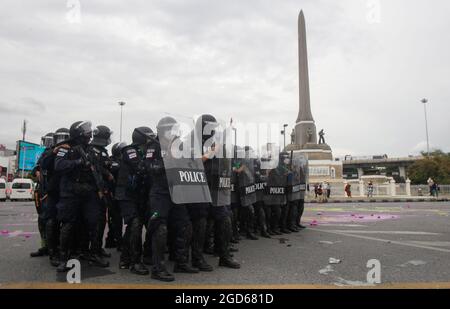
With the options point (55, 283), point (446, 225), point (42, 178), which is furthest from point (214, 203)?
point (446, 225)

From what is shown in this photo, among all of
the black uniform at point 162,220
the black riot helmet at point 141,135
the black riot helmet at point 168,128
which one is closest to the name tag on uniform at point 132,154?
the black riot helmet at point 141,135

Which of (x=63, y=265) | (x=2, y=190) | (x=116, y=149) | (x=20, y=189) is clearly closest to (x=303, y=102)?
(x=20, y=189)

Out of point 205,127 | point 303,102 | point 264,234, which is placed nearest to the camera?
point 205,127

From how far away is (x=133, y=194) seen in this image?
481 centimetres

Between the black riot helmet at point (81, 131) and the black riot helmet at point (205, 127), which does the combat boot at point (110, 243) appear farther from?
the black riot helmet at point (205, 127)

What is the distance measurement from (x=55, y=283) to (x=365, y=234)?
622 cm

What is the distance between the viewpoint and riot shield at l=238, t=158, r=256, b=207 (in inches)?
253

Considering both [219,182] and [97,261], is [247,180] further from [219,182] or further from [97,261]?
[97,261]

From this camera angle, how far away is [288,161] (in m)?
8.38

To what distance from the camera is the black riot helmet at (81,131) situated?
16.2ft

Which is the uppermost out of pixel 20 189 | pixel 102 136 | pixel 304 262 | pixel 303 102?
pixel 303 102

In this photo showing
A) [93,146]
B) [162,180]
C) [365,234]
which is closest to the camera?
[162,180]

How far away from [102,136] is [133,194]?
1288 millimetres
